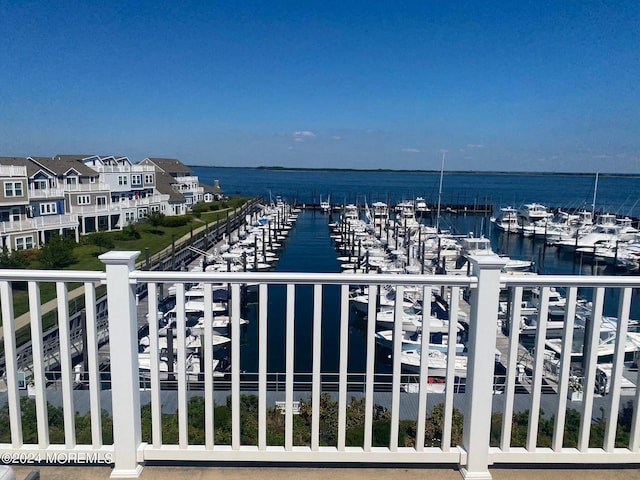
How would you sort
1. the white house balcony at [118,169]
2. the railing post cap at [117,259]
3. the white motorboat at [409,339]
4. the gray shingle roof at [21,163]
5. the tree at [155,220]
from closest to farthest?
the railing post cap at [117,259], the white motorboat at [409,339], the gray shingle roof at [21,163], the white house balcony at [118,169], the tree at [155,220]

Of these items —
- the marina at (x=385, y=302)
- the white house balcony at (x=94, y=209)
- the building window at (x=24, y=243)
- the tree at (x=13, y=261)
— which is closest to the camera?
the marina at (x=385, y=302)

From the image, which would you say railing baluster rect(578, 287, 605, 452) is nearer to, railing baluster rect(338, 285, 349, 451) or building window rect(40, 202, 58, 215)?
railing baluster rect(338, 285, 349, 451)

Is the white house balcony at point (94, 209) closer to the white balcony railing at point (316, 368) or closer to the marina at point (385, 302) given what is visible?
the marina at point (385, 302)

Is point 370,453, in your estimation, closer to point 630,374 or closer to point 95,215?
point 630,374

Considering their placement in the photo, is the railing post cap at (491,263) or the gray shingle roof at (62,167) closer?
the railing post cap at (491,263)

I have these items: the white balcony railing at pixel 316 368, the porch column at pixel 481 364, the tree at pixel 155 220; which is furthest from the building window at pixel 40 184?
the porch column at pixel 481 364

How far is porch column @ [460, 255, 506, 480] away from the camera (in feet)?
7.88

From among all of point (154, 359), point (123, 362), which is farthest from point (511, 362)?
point (123, 362)

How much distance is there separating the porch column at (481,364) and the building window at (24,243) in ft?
101

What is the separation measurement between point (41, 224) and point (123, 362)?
31.4 metres

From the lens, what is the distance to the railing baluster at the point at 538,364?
2.45 m

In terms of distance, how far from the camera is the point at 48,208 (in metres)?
31.4

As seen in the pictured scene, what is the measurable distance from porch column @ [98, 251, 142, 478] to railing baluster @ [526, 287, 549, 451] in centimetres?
213

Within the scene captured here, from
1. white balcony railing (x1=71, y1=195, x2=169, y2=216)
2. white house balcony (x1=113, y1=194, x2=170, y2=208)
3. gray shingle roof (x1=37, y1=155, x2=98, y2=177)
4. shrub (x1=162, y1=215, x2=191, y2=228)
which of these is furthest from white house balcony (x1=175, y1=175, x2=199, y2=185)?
gray shingle roof (x1=37, y1=155, x2=98, y2=177)
